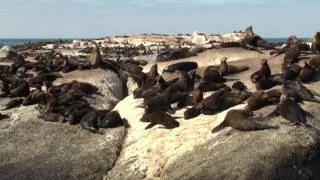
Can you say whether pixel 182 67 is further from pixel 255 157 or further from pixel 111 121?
pixel 255 157

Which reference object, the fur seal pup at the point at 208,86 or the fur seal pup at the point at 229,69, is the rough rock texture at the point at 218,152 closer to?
the fur seal pup at the point at 208,86

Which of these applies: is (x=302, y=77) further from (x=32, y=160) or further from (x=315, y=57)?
(x=32, y=160)

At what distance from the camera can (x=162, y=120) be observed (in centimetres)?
1459

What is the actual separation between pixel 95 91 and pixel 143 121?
4492mm

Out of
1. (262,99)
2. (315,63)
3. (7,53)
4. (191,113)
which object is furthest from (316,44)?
(7,53)

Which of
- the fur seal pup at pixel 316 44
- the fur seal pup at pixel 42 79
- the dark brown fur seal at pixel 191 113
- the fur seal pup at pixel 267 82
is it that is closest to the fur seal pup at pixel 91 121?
the dark brown fur seal at pixel 191 113

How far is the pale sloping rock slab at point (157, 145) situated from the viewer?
12.7 metres

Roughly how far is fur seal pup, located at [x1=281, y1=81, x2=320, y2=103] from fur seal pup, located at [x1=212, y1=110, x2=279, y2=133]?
1504mm

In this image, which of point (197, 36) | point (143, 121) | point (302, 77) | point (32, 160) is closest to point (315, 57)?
point (302, 77)

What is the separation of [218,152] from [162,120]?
2621 millimetres

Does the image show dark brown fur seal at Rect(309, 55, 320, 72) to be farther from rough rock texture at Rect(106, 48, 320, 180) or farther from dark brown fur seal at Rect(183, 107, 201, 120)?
dark brown fur seal at Rect(183, 107, 201, 120)

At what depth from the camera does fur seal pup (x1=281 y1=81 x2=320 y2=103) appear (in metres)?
14.3

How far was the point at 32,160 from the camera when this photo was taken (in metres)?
13.8

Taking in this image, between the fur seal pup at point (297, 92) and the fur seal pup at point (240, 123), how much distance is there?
1.50 meters
